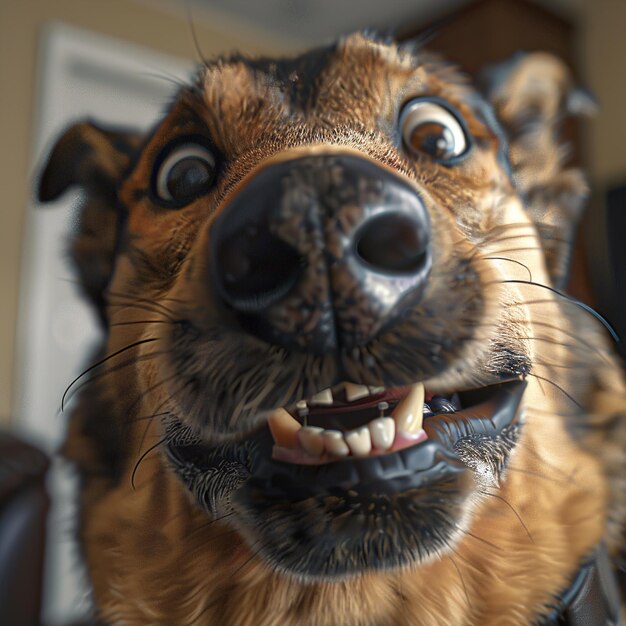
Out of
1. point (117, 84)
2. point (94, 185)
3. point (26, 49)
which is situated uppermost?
point (26, 49)

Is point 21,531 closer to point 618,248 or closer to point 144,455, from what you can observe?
point 144,455

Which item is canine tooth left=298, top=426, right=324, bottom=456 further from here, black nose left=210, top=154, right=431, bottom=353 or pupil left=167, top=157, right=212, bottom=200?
pupil left=167, top=157, right=212, bottom=200

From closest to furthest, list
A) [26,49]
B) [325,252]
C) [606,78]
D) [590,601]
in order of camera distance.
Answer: [325,252] < [590,601] < [26,49] < [606,78]

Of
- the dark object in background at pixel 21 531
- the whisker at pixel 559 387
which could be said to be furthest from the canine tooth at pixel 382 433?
the dark object in background at pixel 21 531

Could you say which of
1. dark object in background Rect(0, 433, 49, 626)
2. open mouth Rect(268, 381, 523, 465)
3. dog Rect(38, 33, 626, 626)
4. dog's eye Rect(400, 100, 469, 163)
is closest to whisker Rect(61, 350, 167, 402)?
dog Rect(38, 33, 626, 626)

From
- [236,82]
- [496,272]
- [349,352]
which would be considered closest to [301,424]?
[349,352]

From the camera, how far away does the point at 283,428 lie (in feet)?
0.99

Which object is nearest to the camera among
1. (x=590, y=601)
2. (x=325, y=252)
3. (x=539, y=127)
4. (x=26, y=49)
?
(x=325, y=252)

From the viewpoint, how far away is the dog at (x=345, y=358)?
0.89 ft

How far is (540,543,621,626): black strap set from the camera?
14.9 inches

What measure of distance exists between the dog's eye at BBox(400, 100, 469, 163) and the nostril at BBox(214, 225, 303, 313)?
0.19 metres

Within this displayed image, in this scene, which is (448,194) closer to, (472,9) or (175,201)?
(175,201)

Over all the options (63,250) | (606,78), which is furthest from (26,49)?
(606,78)

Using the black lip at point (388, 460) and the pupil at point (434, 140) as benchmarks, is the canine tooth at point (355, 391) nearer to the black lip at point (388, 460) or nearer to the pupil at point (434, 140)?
the black lip at point (388, 460)
